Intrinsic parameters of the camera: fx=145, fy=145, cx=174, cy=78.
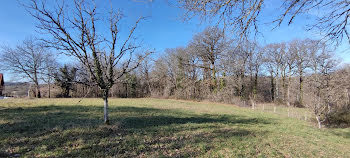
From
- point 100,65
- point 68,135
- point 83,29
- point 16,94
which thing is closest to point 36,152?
point 68,135

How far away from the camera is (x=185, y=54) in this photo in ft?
89.0

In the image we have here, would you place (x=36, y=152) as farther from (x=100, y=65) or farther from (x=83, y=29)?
(x=83, y=29)

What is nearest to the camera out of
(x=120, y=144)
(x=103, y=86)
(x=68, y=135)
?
(x=120, y=144)

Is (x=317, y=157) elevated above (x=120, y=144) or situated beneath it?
situated beneath

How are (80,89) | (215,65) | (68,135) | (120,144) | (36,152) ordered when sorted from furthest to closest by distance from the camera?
1. (80,89)
2. (215,65)
3. (68,135)
4. (120,144)
5. (36,152)

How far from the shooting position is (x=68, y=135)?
4496mm

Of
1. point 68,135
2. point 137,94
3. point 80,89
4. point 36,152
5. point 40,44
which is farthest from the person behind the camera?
point 137,94

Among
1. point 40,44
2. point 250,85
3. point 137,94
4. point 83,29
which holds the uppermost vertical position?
point 83,29

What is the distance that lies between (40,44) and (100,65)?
1931 millimetres

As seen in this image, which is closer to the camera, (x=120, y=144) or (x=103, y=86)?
(x=120, y=144)

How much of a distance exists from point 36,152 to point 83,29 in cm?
383

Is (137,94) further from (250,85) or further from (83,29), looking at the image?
(83,29)

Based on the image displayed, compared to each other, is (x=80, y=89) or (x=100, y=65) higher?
(x=100, y=65)

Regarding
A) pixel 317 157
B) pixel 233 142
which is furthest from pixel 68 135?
pixel 317 157
